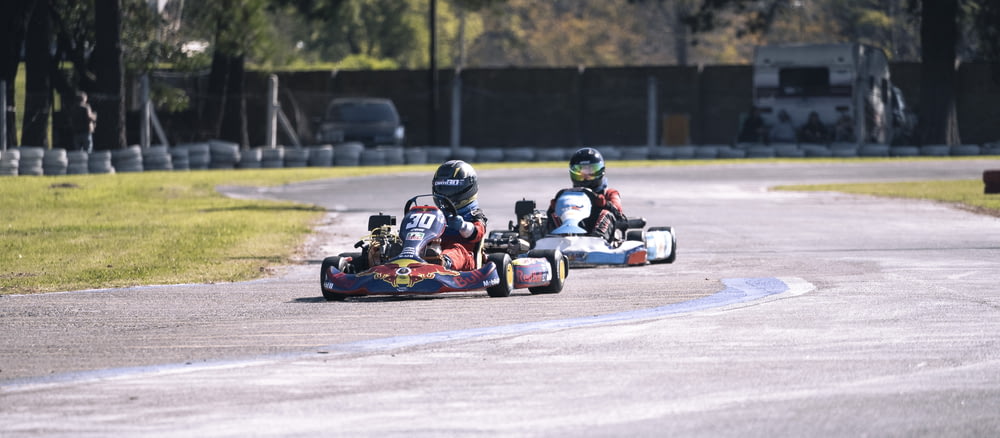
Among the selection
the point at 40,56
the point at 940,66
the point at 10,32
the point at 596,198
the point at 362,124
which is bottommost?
the point at 596,198

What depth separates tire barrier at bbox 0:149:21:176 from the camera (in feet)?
91.9

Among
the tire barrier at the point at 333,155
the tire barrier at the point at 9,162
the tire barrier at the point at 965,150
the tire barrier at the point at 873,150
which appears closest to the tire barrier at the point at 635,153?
the tire barrier at the point at 333,155

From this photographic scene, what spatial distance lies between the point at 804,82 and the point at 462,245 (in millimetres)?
28452

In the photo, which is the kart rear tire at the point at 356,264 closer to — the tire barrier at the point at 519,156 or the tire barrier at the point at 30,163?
the tire barrier at the point at 30,163

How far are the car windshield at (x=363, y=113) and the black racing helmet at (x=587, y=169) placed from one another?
25.1 metres

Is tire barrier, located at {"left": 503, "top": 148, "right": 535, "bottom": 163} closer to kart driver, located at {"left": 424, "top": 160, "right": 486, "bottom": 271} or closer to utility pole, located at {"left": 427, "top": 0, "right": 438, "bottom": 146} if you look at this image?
utility pole, located at {"left": 427, "top": 0, "right": 438, "bottom": 146}

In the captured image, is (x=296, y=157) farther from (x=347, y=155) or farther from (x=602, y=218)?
(x=602, y=218)

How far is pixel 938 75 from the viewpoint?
41.0 meters

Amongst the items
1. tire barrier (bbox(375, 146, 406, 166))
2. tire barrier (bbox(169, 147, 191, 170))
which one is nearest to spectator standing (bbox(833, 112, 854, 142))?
tire barrier (bbox(375, 146, 406, 166))

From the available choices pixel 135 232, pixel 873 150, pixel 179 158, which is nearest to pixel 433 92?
pixel 179 158

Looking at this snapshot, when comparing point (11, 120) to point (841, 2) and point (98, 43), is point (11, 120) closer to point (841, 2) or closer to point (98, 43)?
point (98, 43)

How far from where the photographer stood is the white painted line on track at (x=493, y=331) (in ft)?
23.3

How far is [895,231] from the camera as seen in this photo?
1697 centimetres

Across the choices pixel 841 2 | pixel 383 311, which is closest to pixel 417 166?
pixel 383 311
